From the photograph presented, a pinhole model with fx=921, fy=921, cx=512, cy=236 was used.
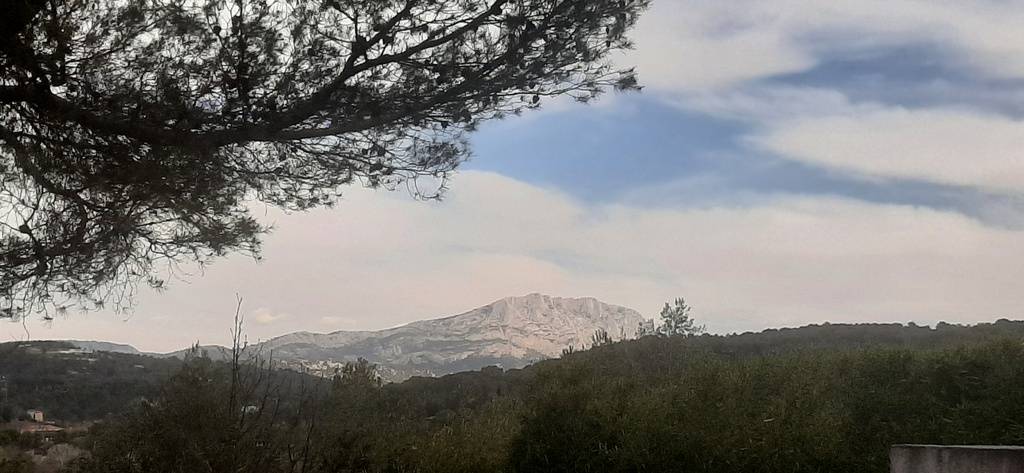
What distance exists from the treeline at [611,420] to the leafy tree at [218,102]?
1232mm

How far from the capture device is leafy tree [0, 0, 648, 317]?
20.3 feet

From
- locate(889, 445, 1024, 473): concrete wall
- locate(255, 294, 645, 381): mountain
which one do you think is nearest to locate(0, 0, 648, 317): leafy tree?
locate(889, 445, 1024, 473): concrete wall

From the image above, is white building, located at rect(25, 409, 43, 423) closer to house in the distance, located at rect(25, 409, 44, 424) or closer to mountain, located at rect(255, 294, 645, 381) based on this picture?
house in the distance, located at rect(25, 409, 44, 424)

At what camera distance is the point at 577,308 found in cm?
17038

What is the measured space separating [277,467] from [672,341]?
1158 cm

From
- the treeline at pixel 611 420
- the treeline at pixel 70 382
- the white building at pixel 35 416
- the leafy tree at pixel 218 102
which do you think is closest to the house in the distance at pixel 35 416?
the white building at pixel 35 416

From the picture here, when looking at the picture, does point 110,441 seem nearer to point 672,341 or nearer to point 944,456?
point 944,456

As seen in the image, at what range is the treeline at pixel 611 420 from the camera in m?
7.17

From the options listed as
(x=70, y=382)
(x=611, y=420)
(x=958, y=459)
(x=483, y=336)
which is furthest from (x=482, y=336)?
(x=958, y=459)

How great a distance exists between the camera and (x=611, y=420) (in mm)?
8406

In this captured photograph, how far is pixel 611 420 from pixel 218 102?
14.5 feet

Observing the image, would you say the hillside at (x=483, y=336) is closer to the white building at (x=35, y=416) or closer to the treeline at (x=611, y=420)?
the white building at (x=35, y=416)

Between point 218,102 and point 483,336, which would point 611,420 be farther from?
point 483,336

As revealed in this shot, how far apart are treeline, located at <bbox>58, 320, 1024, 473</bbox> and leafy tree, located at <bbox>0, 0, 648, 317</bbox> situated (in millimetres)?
1232
